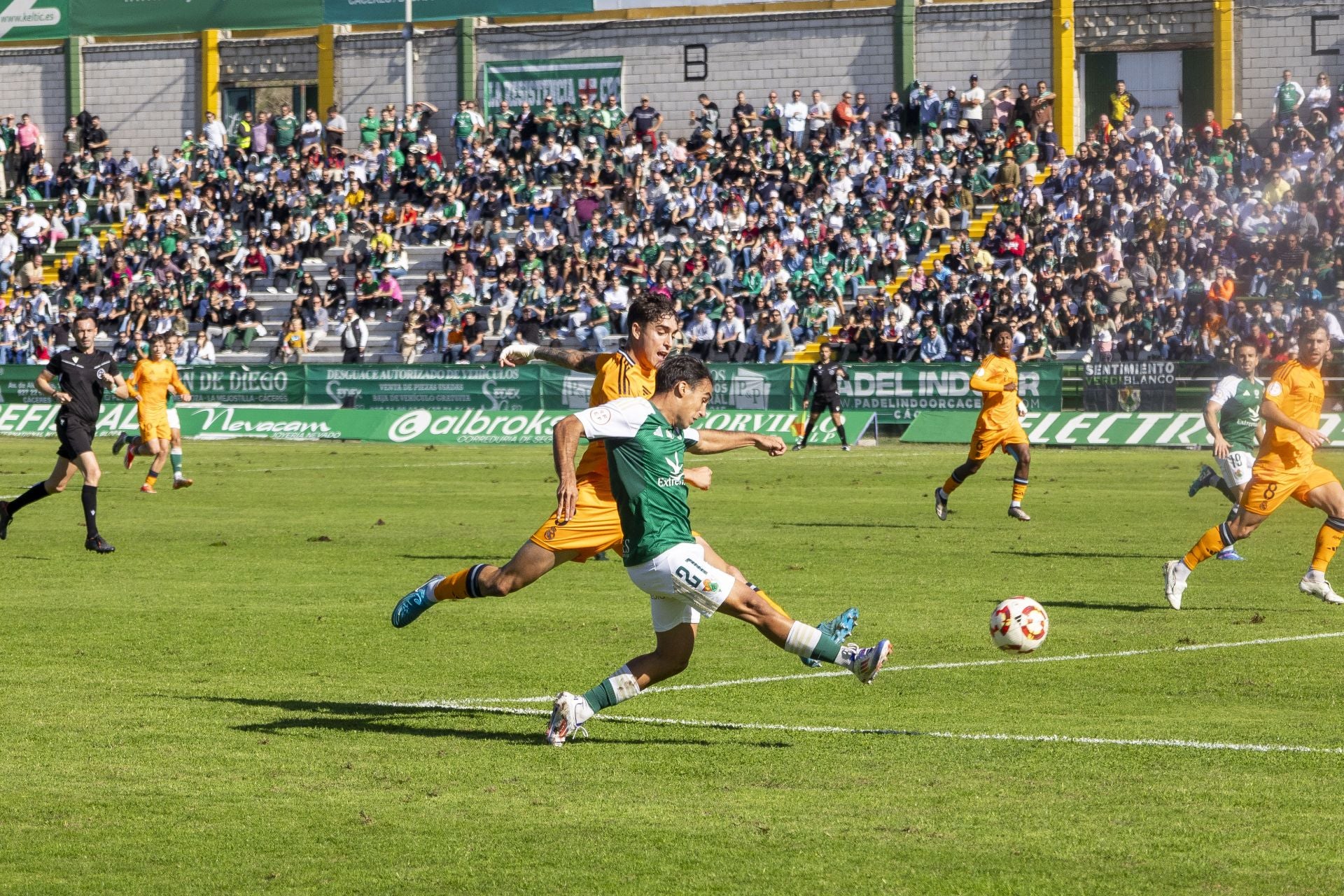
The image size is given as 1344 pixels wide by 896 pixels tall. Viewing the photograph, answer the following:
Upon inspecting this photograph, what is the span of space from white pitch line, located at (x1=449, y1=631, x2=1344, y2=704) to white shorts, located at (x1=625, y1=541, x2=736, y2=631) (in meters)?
1.47

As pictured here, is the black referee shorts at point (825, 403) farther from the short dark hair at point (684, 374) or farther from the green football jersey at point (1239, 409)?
the short dark hair at point (684, 374)

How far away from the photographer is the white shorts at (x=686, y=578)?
341 inches

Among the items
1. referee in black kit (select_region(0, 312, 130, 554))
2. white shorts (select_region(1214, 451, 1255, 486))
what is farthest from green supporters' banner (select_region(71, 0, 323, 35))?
white shorts (select_region(1214, 451, 1255, 486))

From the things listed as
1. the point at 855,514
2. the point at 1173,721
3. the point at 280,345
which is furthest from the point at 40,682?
the point at 280,345

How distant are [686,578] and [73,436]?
475 inches

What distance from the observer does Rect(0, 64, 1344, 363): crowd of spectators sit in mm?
39688

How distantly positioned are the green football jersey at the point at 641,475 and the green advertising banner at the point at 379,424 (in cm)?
2789

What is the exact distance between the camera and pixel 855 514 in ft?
76.5

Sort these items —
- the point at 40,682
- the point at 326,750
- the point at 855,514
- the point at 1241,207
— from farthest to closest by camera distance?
the point at 1241,207 → the point at 855,514 → the point at 40,682 → the point at 326,750

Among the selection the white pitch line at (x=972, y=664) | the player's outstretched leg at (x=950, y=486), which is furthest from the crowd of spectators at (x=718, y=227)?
the white pitch line at (x=972, y=664)

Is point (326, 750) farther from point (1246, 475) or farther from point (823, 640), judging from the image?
point (1246, 475)

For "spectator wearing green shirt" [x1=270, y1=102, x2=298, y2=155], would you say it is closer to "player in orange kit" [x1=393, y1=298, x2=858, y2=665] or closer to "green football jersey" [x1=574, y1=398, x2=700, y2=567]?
"player in orange kit" [x1=393, y1=298, x2=858, y2=665]

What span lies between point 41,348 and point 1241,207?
29.9 metres

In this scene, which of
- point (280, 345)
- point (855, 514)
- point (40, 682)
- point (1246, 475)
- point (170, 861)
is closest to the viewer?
point (170, 861)
